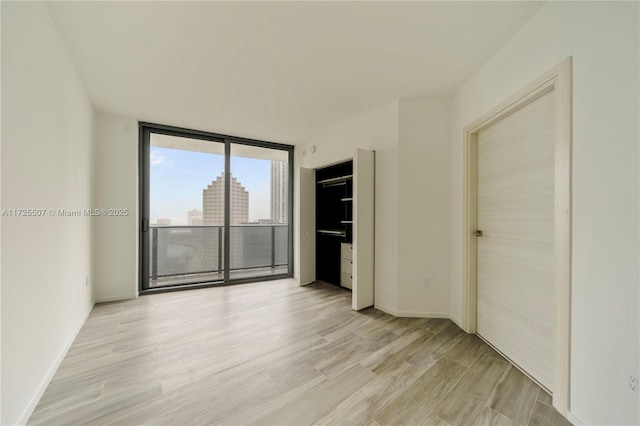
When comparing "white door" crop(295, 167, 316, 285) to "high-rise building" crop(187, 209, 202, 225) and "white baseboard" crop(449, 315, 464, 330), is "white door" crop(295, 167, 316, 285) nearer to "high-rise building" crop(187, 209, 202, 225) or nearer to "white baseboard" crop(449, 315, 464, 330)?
"high-rise building" crop(187, 209, 202, 225)

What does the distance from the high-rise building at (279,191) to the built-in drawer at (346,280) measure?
160 cm

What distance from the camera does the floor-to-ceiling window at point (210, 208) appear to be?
12.7 feet

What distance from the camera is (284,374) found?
181 centimetres

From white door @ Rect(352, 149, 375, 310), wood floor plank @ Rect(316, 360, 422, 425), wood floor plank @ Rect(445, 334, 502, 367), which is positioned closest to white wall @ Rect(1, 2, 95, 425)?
wood floor plank @ Rect(316, 360, 422, 425)

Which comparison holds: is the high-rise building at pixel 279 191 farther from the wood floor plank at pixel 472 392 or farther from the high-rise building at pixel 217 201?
the wood floor plank at pixel 472 392

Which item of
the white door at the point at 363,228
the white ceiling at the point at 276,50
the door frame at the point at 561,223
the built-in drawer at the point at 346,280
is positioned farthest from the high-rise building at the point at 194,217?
the door frame at the point at 561,223

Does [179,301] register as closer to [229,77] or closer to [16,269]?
[16,269]

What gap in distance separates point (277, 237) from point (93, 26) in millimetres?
3747

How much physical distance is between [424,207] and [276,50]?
7.06ft

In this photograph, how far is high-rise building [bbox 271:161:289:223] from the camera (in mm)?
4855

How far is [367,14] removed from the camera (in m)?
1.68

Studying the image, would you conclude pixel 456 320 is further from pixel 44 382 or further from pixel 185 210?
pixel 185 210

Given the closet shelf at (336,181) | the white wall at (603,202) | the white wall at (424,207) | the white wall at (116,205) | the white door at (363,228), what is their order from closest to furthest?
the white wall at (603,202) < the white wall at (424,207) < the white door at (363,228) < the white wall at (116,205) < the closet shelf at (336,181)

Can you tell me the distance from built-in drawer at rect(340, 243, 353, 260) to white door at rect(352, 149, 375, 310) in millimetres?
699
